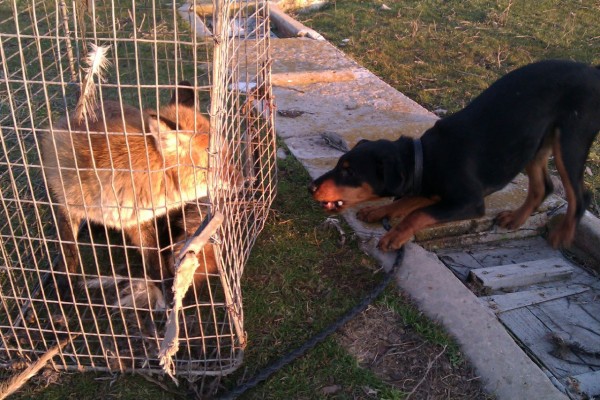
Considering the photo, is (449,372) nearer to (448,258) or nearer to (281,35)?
(448,258)

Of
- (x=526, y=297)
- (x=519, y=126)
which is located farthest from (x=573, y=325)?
(x=519, y=126)

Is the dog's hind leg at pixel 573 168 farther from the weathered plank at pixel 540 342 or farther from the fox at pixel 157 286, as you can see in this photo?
the fox at pixel 157 286

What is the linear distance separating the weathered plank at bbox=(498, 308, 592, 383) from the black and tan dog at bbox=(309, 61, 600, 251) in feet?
2.55

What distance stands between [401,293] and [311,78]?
391cm

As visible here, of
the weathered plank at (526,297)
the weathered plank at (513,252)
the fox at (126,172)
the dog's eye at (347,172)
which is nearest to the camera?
the fox at (126,172)

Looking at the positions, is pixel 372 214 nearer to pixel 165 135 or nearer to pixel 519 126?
pixel 519 126

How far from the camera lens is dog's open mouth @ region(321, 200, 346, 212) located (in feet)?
13.9

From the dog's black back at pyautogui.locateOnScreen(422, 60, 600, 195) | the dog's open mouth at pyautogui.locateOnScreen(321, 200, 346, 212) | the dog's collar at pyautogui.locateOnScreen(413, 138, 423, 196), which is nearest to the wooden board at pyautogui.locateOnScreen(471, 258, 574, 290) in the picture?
the dog's black back at pyautogui.locateOnScreen(422, 60, 600, 195)

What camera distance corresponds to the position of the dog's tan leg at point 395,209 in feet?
14.4

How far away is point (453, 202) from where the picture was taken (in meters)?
4.00

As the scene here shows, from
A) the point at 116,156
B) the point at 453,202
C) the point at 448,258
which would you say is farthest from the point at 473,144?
the point at 116,156

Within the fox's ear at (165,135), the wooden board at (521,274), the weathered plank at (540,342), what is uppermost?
the fox's ear at (165,135)

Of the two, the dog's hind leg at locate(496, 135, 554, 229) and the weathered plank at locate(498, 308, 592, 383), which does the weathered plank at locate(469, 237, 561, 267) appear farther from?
the weathered plank at locate(498, 308, 592, 383)

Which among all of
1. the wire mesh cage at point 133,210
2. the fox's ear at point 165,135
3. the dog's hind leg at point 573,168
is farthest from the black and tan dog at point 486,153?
the fox's ear at point 165,135
